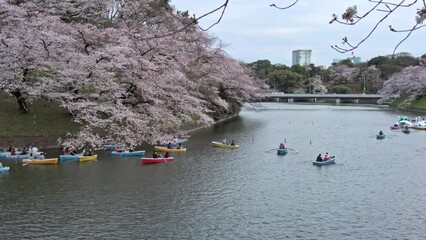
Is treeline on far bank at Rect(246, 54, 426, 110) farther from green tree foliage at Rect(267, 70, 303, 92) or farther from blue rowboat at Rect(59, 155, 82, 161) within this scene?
blue rowboat at Rect(59, 155, 82, 161)

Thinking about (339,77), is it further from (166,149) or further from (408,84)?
(166,149)

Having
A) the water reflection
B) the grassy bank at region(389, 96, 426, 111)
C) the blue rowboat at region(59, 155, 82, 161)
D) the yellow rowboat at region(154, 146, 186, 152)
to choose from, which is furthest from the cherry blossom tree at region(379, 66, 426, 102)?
the blue rowboat at region(59, 155, 82, 161)

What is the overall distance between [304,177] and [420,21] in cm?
1863

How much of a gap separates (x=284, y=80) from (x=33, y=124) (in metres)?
95.4

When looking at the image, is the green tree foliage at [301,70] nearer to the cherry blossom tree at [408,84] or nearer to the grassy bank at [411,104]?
the cherry blossom tree at [408,84]

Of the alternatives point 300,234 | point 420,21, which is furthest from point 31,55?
point 420,21

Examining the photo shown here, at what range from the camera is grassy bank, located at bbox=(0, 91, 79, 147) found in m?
27.7

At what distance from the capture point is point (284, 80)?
118 metres

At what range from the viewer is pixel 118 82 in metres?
30.2

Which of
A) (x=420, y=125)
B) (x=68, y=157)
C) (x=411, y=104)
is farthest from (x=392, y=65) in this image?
(x=68, y=157)

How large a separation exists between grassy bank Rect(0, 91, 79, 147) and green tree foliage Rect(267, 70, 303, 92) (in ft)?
300

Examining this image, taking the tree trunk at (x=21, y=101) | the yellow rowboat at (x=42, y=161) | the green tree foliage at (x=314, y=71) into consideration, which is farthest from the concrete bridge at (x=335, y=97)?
the yellow rowboat at (x=42, y=161)

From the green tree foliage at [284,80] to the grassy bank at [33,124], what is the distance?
3600 inches

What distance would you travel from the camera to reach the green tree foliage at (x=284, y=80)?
118 m
